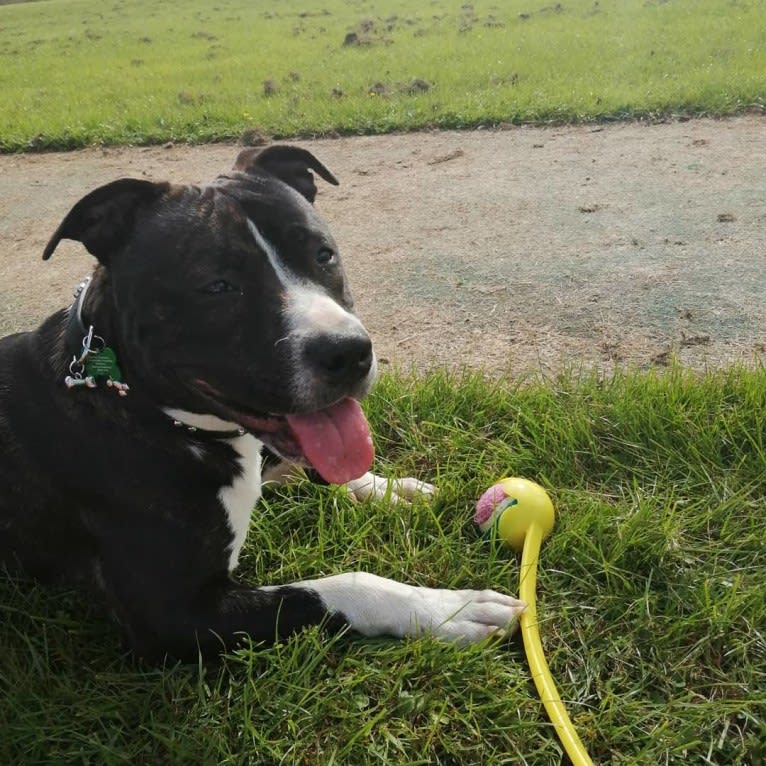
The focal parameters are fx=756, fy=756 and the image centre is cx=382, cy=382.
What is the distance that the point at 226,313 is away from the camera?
8.14 feet

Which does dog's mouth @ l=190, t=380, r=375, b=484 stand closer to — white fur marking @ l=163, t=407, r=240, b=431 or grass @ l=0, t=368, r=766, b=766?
white fur marking @ l=163, t=407, r=240, b=431

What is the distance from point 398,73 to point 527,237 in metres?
6.47

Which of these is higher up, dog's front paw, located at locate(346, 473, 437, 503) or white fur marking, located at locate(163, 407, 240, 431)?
white fur marking, located at locate(163, 407, 240, 431)

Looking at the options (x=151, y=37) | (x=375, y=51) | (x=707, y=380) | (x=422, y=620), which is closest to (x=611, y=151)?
(x=707, y=380)

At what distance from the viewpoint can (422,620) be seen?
2.59 m

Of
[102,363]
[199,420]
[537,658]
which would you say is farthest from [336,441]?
[537,658]

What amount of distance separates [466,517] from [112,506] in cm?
138

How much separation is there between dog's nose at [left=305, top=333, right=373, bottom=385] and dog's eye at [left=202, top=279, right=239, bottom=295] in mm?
355

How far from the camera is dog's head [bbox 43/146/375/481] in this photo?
2426 millimetres

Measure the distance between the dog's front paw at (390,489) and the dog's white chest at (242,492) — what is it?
503 mm

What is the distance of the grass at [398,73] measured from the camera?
852cm

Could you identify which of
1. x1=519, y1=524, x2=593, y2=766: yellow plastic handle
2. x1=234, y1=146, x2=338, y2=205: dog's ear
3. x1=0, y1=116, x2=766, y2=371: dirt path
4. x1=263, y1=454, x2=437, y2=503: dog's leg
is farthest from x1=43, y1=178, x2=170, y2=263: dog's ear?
x1=0, y1=116, x2=766, y2=371: dirt path

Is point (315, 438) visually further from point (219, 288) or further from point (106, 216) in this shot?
point (106, 216)

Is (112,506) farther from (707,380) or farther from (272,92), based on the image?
(272,92)
